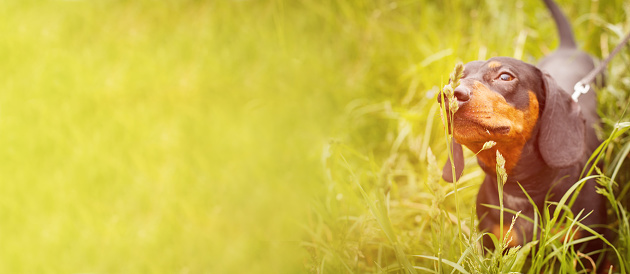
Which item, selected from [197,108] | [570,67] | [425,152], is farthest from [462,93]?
[197,108]

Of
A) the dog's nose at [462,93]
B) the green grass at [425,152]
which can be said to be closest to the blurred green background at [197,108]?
the green grass at [425,152]

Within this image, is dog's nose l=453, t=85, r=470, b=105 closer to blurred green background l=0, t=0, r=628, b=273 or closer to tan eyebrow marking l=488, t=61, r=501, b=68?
tan eyebrow marking l=488, t=61, r=501, b=68

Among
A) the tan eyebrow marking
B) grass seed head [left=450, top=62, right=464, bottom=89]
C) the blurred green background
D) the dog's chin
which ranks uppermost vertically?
the blurred green background

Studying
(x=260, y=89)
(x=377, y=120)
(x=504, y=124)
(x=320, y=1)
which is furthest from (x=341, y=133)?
(x=504, y=124)

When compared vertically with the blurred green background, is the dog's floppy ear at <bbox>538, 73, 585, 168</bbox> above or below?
below

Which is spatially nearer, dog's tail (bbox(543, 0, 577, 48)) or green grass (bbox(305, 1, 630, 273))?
green grass (bbox(305, 1, 630, 273))

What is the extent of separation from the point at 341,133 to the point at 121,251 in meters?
1.35

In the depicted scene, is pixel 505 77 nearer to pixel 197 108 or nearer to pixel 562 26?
pixel 562 26

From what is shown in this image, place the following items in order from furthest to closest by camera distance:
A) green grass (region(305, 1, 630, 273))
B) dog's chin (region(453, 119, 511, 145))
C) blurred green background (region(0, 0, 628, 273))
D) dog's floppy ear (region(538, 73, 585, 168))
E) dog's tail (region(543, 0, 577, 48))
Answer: blurred green background (region(0, 0, 628, 273)), dog's tail (region(543, 0, 577, 48)), green grass (region(305, 1, 630, 273)), dog's floppy ear (region(538, 73, 585, 168)), dog's chin (region(453, 119, 511, 145))

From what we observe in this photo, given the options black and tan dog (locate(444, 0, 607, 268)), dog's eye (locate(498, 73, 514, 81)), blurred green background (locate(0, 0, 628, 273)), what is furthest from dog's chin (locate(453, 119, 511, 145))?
blurred green background (locate(0, 0, 628, 273))

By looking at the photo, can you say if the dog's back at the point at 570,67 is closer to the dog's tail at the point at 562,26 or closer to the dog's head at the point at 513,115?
the dog's tail at the point at 562,26

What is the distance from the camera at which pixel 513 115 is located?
1350 millimetres

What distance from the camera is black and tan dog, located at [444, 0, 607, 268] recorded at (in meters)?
1.29

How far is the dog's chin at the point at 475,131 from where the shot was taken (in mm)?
1270
